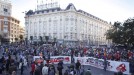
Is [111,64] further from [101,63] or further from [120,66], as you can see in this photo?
[101,63]

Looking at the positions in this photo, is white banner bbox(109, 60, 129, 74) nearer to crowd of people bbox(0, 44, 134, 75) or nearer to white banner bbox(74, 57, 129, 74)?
white banner bbox(74, 57, 129, 74)

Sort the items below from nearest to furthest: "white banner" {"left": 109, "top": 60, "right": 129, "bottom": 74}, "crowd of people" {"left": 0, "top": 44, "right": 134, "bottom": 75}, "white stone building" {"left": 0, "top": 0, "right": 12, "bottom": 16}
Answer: "crowd of people" {"left": 0, "top": 44, "right": 134, "bottom": 75} < "white banner" {"left": 109, "top": 60, "right": 129, "bottom": 74} < "white stone building" {"left": 0, "top": 0, "right": 12, "bottom": 16}

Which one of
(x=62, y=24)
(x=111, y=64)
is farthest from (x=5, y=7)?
(x=111, y=64)

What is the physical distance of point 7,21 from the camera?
103m

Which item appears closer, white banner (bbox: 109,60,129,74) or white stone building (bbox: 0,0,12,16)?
white banner (bbox: 109,60,129,74)

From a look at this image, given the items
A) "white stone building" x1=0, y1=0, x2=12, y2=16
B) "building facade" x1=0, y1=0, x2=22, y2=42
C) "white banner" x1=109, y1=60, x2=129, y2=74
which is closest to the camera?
"white banner" x1=109, y1=60, x2=129, y2=74

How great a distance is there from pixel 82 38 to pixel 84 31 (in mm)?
4429

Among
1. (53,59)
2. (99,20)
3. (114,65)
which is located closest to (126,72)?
(114,65)

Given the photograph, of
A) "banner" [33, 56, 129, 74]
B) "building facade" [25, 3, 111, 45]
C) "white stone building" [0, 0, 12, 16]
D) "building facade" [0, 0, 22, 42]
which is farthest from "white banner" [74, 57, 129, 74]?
"white stone building" [0, 0, 12, 16]

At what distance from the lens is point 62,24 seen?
9219 cm

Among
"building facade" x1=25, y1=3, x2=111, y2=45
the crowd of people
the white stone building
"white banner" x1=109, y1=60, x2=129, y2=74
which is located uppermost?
the white stone building

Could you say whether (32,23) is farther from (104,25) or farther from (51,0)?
(104,25)

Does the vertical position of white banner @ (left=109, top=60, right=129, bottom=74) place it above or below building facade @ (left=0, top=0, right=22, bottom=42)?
below

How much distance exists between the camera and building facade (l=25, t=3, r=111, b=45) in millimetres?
90656
